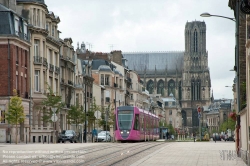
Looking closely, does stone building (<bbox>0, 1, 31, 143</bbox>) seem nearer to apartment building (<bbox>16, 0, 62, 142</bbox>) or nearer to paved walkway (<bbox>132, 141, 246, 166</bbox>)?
apartment building (<bbox>16, 0, 62, 142</bbox>)

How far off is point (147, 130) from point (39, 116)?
11.4 m

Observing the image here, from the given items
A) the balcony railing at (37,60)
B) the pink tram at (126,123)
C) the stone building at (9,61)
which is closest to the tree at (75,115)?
the balcony railing at (37,60)

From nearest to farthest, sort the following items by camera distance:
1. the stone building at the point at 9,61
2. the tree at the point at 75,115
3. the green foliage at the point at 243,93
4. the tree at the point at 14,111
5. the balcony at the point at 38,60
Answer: the green foliage at the point at 243,93 → the tree at the point at 14,111 → the stone building at the point at 9,61 → the balcony at the point at 38,60 → the tree at the point at 75,115

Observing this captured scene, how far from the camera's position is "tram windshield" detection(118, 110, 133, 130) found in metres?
65.2

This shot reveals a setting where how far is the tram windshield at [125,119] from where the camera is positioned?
6519cm

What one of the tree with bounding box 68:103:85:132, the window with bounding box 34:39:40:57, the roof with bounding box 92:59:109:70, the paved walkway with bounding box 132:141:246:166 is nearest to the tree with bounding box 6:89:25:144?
the window with bounding box 34:39:40:57

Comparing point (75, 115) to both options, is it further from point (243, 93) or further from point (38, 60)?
point (243, 93)

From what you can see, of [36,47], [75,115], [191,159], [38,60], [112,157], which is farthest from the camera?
[75,115]

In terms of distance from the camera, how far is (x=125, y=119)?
214ft

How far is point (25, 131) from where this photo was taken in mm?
68875

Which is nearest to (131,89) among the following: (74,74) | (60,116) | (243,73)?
(74,74)

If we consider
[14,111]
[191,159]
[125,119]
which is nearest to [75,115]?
[125,119]

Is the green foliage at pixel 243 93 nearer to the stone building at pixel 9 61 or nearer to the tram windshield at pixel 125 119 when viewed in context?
the tram windshield at pixel 125 119

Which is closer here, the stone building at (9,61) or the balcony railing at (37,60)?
the stone building at (9,61)
